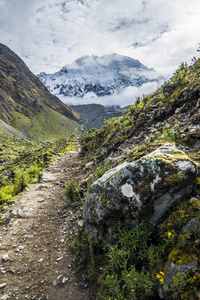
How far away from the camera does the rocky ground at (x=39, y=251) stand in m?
4.41

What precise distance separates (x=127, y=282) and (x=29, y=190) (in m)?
9.23

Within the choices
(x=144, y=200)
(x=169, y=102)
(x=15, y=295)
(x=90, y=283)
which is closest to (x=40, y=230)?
(x=15, y=295)

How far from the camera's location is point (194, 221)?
10.8ft

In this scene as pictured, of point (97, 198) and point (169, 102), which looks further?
point (169, 102)

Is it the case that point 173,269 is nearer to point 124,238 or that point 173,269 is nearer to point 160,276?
point 160,276

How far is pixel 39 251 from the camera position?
19.1 ft

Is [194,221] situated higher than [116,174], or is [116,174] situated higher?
[116,174]

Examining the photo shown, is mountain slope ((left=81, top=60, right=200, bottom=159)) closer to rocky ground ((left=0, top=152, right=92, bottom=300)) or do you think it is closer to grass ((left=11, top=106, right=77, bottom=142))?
rocky ground ((left=0, top=152, right=92, bottom=300))

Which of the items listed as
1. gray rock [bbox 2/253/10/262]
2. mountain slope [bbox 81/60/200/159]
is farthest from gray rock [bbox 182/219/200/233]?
gray rock [bbox 2/253/10/262]

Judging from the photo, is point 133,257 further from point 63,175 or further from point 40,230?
point 63,175

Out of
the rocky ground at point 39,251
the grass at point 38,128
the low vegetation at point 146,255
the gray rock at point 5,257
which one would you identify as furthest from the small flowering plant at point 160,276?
the grass at point 38,128

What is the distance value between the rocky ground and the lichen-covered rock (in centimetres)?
166

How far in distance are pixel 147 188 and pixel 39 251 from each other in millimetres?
4765

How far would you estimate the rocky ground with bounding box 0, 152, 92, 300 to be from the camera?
4.41 metres
